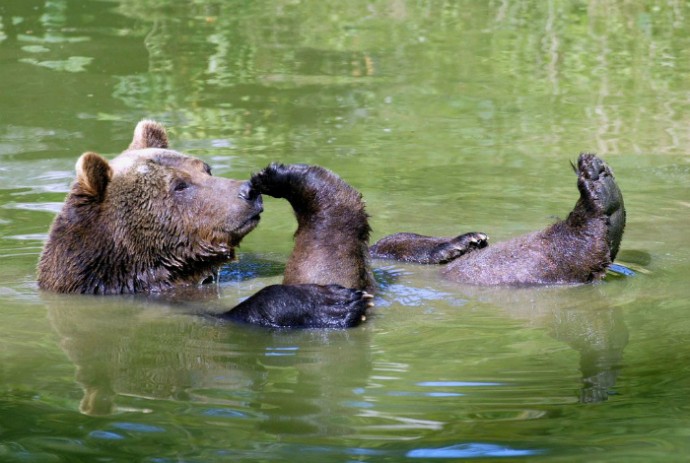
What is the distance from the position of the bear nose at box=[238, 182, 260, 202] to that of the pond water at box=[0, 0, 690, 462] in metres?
0.72

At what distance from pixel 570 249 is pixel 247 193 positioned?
2.21 m

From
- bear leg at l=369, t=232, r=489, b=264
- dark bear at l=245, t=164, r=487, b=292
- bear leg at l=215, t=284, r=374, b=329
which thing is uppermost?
dark bear at l=245, t=164, r=487, b=292

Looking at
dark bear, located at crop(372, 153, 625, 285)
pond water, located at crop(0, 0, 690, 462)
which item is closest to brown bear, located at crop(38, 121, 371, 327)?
pond water, located at crop(0, 0, 690, 462)

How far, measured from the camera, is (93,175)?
802 centimetres

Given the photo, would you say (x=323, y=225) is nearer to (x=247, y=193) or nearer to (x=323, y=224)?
(x=323, y=224)

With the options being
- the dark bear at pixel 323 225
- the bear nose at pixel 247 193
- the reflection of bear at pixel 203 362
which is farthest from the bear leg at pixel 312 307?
the bear nose at pixel 247 193

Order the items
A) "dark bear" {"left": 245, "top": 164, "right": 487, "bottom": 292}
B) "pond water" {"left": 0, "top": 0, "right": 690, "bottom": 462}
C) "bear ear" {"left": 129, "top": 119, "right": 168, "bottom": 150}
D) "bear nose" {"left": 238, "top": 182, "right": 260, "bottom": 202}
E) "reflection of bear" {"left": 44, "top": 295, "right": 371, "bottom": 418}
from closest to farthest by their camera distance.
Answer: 1. "pond water" {"left": 0, "top": 0, "right": 690, "bottom": 462}
2. "reflection of bear" {"left": 44, "top": 295, "right": 371, "bottom": 418}
3. "dark bear" {"left": 245, "top": 164, "right": 487, "bottom": 292}
4. "bear nose" {"left": 238, "top": 182, "right": 260, "bottom": 202}
5. "bear ear" {"left": 129, "top": 119, "right": 168, "bottom": 150}

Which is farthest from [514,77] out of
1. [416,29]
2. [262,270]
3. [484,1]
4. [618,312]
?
[618,312]

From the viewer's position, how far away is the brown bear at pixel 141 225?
318 inches

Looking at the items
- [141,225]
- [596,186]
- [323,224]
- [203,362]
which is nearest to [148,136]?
[141,225]

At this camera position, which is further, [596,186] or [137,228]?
[137,228]

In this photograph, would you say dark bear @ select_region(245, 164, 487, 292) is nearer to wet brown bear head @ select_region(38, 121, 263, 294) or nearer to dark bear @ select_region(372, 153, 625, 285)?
wet brown bear head @ select_region(38, 121, 263, 294)

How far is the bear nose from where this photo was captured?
25.9 ft

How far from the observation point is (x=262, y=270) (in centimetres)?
880
